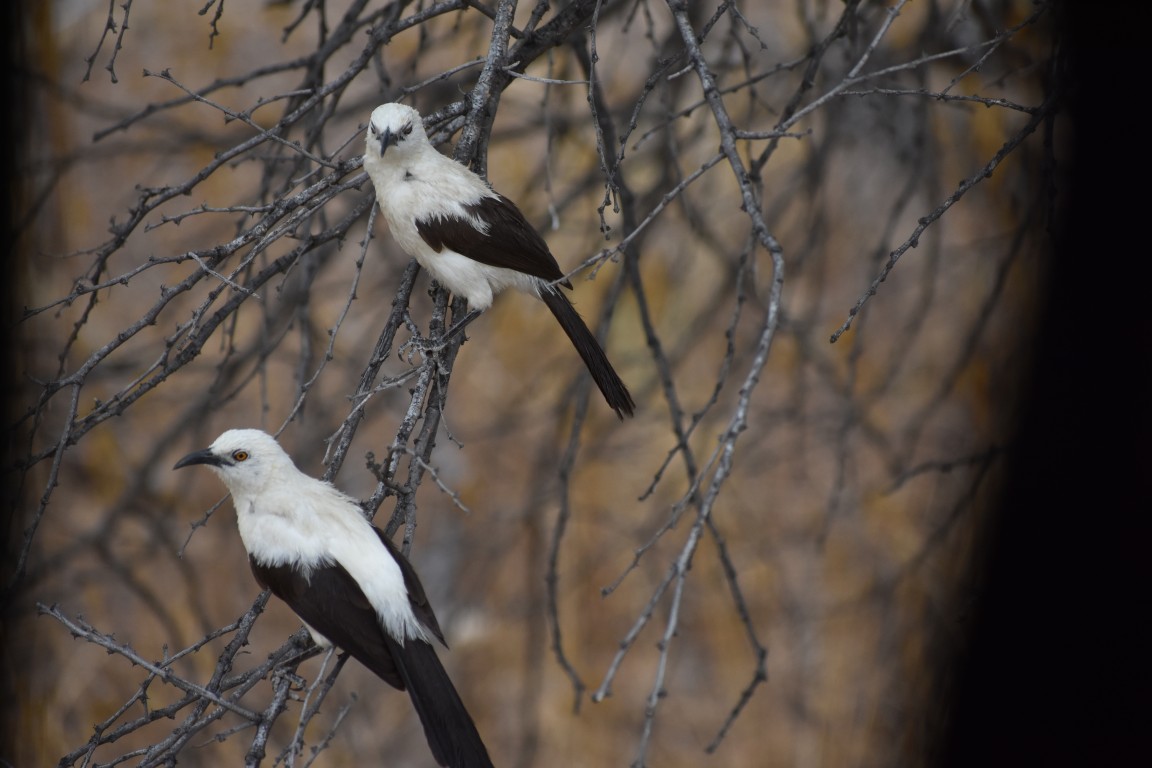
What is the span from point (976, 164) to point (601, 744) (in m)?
3.77

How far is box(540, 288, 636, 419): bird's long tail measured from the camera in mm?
2744

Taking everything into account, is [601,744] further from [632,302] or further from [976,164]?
[976,164]

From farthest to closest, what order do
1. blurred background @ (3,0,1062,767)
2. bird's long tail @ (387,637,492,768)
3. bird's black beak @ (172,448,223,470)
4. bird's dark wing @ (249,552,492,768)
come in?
blurred background @ (3,0,1062,767)
bird's black beak @ (172,448,223,470)
bird's dark wing @ (249,552,492,768)
bird's long tail @ (387,637,492,768)

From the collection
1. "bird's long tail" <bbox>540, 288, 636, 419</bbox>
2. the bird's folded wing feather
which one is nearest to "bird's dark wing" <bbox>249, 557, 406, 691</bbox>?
the bird's folded wing feather

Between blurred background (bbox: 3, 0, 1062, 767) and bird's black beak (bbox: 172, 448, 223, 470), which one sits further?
blurred background (bbox: 3, 0, 1062, 767)

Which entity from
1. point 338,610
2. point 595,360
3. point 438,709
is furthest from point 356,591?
point 595,360

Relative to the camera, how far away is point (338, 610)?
93.7 inches

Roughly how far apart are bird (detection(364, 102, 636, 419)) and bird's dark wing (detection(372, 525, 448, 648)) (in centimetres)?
69

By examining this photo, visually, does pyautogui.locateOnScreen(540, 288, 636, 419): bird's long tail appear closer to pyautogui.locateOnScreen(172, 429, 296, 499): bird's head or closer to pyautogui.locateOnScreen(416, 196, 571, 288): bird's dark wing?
pyautogui.locateOnScreen(416, 196, 571, 288): bird's dark wing

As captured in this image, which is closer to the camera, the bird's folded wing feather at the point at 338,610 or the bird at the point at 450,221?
the bird's folded wing feather at the point at 338,610

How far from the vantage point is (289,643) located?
2.06 meters

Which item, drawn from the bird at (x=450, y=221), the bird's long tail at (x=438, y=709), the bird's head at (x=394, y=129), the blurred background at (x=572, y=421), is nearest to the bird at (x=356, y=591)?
the bird's long tail at (x=438, y=709)

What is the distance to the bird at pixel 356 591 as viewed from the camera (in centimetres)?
229

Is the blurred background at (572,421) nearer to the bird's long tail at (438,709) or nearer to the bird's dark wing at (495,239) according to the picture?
the bird's dark wing at (495,239)
